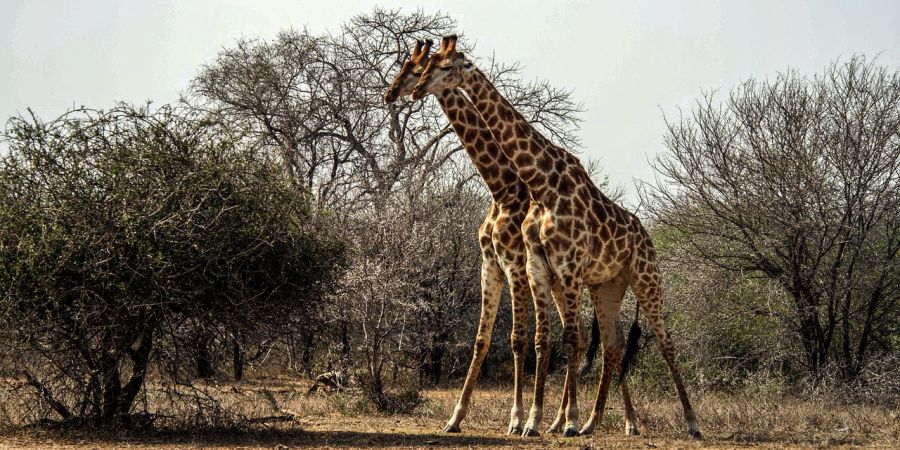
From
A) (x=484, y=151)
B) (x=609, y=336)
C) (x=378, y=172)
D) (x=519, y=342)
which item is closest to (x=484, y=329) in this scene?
(x=519, y=342)

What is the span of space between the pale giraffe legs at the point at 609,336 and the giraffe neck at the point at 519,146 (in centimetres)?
163

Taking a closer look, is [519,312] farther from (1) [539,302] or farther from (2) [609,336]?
(2) [609,336]

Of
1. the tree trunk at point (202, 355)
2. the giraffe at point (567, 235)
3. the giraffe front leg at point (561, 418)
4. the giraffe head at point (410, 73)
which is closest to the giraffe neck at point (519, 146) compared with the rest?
the giraffe at point (567, 235)

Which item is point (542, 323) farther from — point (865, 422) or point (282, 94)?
point (282, 94)

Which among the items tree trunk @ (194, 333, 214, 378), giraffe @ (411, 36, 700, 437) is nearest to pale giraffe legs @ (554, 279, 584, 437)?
giraffe @ (411, 36, 700, 437)

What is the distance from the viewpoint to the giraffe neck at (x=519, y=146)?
1073cm

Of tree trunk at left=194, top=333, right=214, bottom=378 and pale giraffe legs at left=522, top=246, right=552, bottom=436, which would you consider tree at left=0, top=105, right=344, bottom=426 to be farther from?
pale giraffe legs at left=522, top=246, right=552, bottom=436

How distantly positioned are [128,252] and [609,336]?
5.42 metres

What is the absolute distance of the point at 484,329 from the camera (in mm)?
10969

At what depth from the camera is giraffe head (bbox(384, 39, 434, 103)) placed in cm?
1026

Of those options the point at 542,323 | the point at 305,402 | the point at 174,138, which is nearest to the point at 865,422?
the point at 542,323

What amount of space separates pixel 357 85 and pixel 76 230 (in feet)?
61.3

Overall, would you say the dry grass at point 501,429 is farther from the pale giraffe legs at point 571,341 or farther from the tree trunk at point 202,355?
the tree trunk at point 202,355

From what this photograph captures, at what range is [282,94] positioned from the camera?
27266 millimetres
